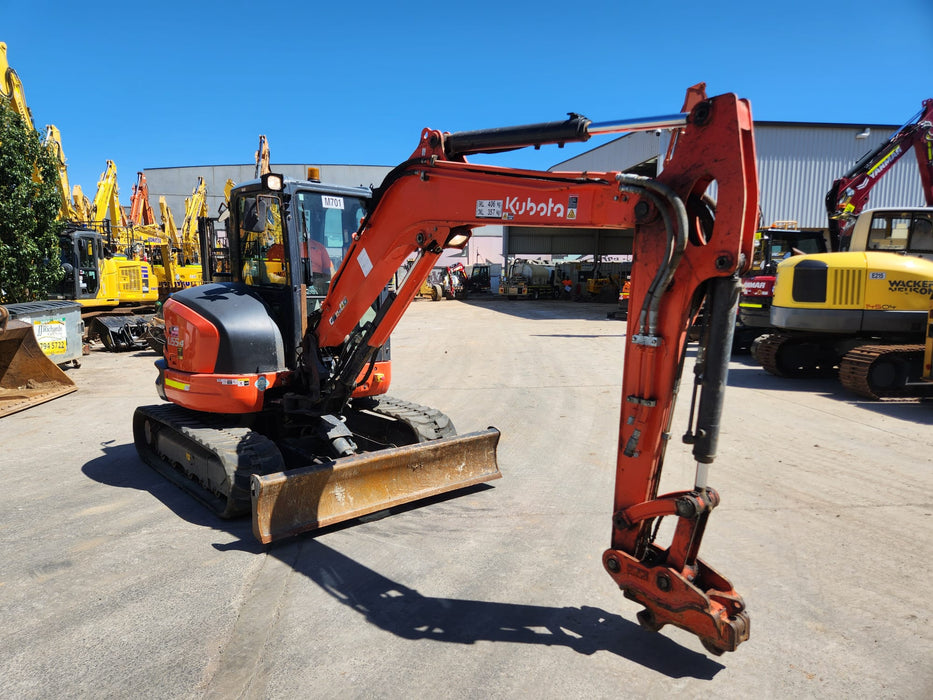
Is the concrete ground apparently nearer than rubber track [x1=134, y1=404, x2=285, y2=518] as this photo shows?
Yes

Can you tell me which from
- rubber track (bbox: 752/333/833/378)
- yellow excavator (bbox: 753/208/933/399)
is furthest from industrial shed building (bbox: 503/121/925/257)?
rubber track (bbox: 752/333/833/378)

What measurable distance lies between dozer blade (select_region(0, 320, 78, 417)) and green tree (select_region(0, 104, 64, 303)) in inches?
128

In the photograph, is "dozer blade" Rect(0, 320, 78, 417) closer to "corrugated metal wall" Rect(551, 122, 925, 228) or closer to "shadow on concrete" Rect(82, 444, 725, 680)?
"shadow on concrete" Rect(82, 444, 725, 680)

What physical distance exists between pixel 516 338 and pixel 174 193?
45.3 m

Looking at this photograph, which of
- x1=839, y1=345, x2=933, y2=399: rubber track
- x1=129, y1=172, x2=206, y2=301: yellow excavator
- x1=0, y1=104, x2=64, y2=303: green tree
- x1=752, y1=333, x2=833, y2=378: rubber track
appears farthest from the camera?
x1=129, y1=172, x2=206, y2=301: yellow excavator

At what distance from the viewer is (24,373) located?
9570 millimetres

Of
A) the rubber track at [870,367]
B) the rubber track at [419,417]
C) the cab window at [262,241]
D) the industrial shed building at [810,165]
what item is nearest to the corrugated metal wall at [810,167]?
the industrial shed building at [810,165]

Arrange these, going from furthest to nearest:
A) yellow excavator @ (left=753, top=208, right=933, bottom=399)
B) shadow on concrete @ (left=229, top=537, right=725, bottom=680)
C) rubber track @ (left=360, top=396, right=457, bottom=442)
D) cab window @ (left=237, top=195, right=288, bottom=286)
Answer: yellow excavator @ (left=753, top=208, right=933, bottom=399) → rubber track @ (left=360, top=396, right=457, bottom=442) → cab window @ (left=237, top=195, right=288, bottom=286) → shadow on concrete @ (left=229, top=537, right=725, bottom=680)

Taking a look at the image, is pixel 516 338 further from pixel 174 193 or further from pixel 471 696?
pixel 174 193

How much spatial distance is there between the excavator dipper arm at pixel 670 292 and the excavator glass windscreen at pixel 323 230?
211 cm

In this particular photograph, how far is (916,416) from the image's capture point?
8.13 m

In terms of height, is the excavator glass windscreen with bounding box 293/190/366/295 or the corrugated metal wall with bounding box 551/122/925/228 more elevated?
the corrugated metal wall with bounding box 551/122/925/228

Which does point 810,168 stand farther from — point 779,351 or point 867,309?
point 867,309

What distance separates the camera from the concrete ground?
295 centimetres
